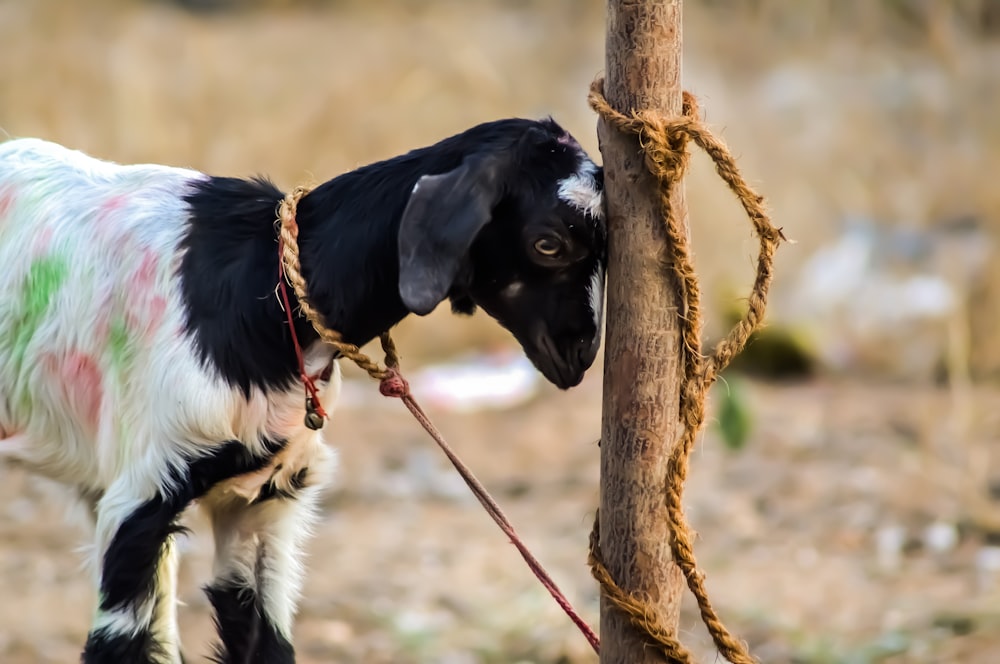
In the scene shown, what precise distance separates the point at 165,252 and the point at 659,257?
3.42ft

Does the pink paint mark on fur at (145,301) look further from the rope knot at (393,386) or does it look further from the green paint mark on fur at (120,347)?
A: the rope knot at (393,386)

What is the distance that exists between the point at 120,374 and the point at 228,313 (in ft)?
0.97

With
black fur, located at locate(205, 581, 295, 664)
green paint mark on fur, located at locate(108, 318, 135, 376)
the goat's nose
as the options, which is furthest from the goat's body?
the goat's nose

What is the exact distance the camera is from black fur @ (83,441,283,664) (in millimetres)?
2764

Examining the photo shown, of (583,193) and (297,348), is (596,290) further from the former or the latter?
(297,348)

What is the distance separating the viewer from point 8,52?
29.0ft

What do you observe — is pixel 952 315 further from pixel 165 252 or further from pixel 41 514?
pixel 165 252

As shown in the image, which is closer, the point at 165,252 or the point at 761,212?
the point at 761,212

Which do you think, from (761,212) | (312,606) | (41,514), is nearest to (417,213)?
(761,212)

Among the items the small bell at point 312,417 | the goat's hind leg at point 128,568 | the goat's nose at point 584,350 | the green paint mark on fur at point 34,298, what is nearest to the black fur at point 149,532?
the goat's hind leg at point 128,568

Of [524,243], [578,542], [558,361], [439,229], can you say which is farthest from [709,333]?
[439,229]

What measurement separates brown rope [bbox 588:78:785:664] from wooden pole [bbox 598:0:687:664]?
0.03m

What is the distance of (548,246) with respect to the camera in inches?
102

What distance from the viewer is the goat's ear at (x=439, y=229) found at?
2457mm
